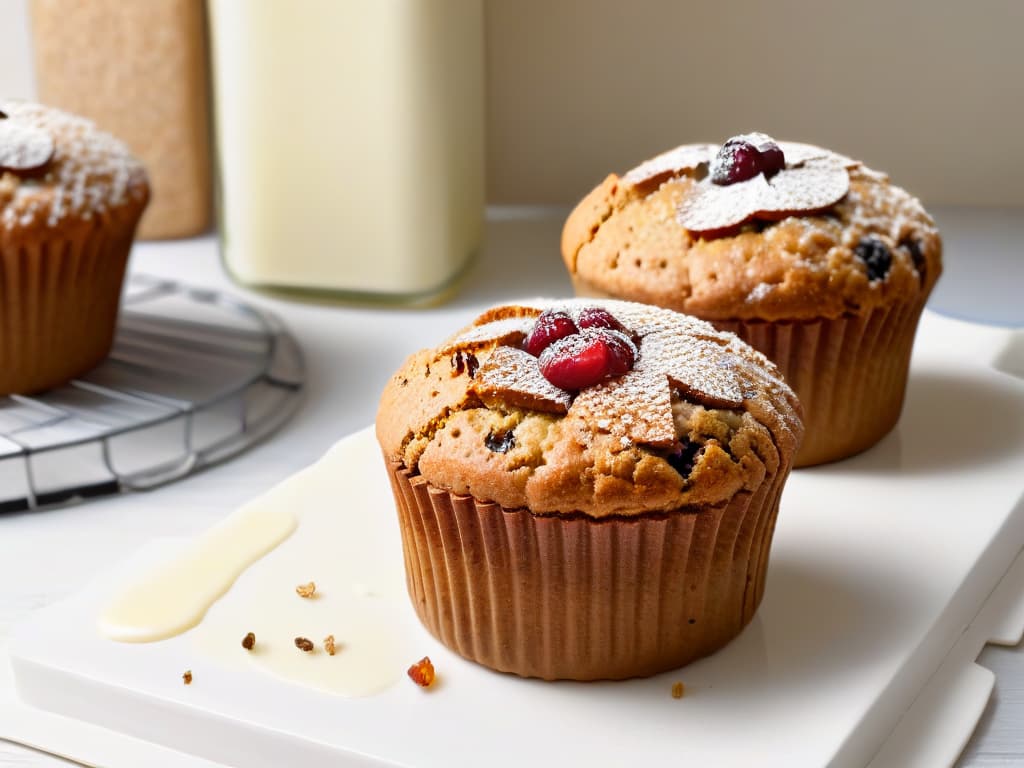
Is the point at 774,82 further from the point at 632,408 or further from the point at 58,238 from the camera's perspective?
the point at 632,408

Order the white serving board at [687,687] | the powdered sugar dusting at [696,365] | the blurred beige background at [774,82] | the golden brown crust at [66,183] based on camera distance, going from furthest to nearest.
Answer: the blurred beige background at [774,82], the golden brown crust at [66,183], the powdered sugar dusting at [696,365], the white serving board at [687,687]

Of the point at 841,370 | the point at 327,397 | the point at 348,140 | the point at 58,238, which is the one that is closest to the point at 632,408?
the point at 841,370

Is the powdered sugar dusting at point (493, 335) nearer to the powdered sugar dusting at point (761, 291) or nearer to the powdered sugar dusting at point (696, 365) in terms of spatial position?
the powdered sugar dusting at point (696, 365)

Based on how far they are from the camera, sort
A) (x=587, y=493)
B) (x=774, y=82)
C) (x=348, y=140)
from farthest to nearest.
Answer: (x=774, y=82) < (x=348, y=140) < (x=587, y=493)

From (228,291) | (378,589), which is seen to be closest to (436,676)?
(378,589)

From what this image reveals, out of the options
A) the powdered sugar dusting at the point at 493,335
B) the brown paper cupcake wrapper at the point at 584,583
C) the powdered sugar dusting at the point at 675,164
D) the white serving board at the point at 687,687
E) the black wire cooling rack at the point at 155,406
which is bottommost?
the black wire cooling rack at the point at 155,406

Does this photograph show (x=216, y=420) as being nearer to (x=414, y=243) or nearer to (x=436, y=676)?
(x=414, y=243)

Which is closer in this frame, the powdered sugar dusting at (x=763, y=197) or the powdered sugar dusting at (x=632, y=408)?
the powdered sugar dusting at (x=632, y=408)

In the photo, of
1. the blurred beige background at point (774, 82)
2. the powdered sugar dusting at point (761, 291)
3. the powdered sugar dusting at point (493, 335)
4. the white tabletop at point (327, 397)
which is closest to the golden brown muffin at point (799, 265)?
the powdered sugar dusting at point (761, 291)
